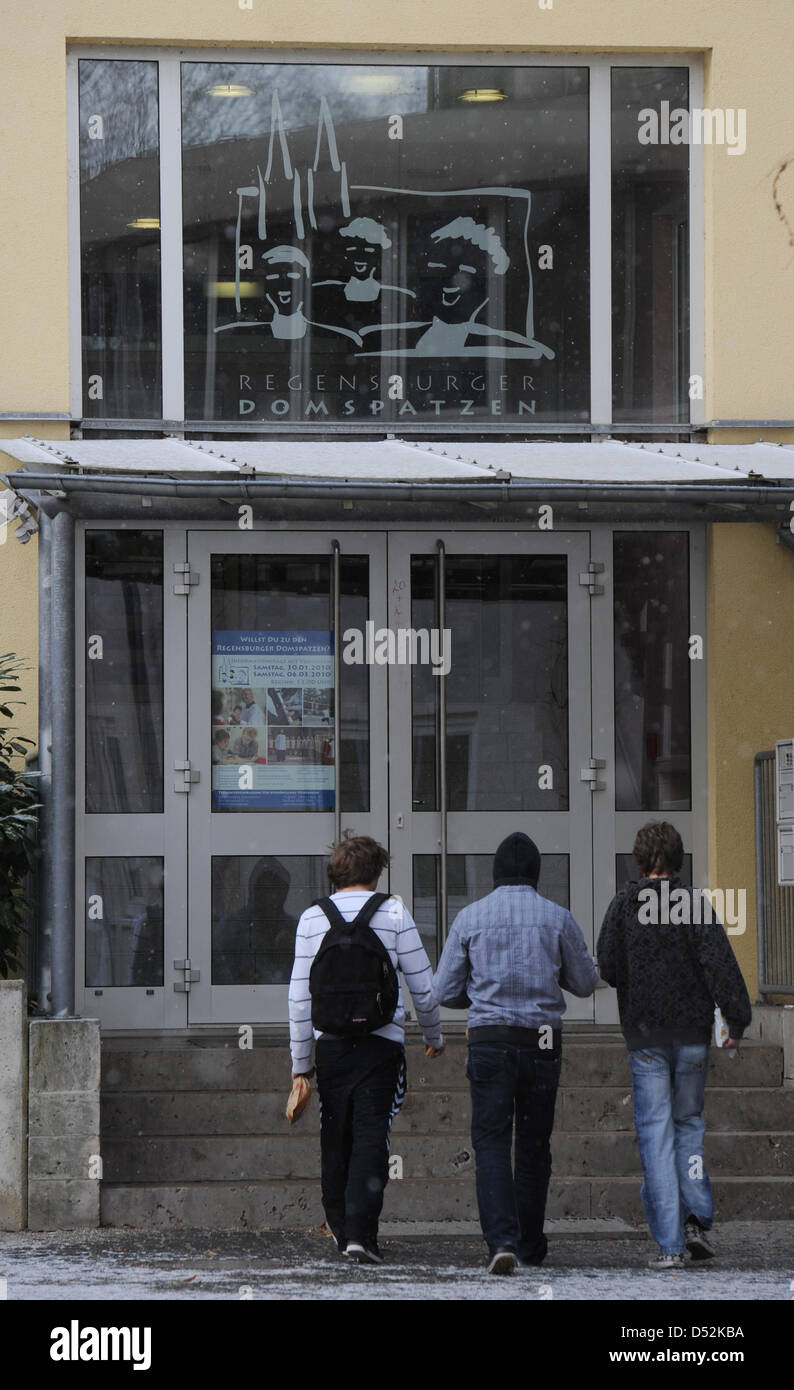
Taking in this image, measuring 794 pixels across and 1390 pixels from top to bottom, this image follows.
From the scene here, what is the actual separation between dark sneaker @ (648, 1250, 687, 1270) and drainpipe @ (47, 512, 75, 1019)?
2938 mm

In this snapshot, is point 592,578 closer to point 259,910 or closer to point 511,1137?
point 259,910

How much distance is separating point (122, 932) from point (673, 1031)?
3799 mm

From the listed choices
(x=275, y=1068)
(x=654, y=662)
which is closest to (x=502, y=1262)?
(x=275, y=1068)

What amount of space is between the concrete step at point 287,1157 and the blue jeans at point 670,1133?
3.77ft

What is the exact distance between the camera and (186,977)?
9852 millimetres

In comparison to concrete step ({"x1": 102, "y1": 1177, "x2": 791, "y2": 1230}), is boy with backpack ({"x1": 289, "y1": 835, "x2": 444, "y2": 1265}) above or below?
above

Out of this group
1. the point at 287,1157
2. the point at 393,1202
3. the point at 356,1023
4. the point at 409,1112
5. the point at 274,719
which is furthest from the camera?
the point at 274,719

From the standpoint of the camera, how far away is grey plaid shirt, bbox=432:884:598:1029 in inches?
277

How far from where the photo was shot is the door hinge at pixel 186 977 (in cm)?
985

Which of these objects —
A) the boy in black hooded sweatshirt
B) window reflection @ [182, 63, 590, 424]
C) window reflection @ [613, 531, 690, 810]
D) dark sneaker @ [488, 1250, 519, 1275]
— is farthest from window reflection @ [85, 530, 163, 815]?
dark sneaker @ [488, 1250, 519, 1275]

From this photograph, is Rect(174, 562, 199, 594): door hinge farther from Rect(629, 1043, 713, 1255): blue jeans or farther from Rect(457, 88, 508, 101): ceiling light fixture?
Rect(629, 1043, 713, 1255): blue jeans

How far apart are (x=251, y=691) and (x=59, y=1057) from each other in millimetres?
2672
